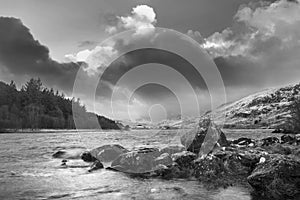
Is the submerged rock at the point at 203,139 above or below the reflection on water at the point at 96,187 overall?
above

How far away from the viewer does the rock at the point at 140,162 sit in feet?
62.0

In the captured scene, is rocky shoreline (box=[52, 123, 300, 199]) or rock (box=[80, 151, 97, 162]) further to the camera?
rock (box=[80, 151, 97, 162])

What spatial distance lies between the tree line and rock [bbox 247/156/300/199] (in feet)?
450

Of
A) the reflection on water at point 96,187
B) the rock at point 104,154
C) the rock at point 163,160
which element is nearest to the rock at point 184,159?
the rock at point 163,160

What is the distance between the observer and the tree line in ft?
458

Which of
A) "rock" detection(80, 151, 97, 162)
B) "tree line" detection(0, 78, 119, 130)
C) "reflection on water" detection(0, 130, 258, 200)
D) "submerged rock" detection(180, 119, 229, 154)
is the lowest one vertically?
"reflection on water" detection(0, 130, 258, 200)

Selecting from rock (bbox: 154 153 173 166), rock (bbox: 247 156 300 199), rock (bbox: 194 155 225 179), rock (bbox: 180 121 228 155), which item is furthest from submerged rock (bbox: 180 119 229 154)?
rock (bbox: 247 156 300 199)

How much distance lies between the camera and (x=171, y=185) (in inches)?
590

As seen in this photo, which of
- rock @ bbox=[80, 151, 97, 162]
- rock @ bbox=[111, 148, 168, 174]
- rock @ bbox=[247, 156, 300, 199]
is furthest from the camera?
rock @ bbox=[80, 151, 97, 162]

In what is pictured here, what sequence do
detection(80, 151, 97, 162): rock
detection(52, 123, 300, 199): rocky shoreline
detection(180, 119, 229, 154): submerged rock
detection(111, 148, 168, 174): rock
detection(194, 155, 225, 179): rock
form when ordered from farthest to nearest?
detection(80, 151, 97, 162): rock → detection(180, 119, 229, 154): submerged rock → detection(111, 148, 168, 174): rock → detection(194, 155, 225, 179): rock → detection(52, 123, 300, 199): rocky shoreline

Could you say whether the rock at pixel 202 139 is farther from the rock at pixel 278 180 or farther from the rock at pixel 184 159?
the rock at pixel 278 180

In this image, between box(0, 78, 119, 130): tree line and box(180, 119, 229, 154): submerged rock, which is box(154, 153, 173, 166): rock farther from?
box(0, 78, 119, 130): tree line

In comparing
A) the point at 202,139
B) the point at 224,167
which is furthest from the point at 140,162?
the point at 202,139

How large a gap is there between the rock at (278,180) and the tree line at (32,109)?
137m
